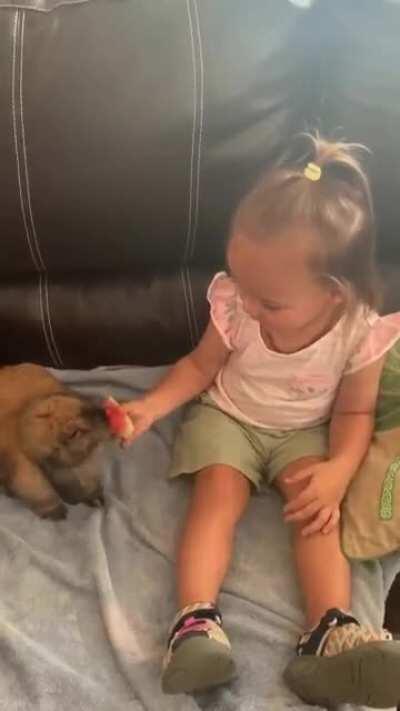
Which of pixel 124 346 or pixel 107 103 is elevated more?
pixel 107 103

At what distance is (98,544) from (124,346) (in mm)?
349

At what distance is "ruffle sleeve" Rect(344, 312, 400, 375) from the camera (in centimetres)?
120

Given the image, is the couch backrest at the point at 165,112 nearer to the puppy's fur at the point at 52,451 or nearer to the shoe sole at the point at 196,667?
the puppy's fur at the point at 52,451

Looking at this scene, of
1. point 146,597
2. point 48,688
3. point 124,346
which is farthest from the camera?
point 124,346

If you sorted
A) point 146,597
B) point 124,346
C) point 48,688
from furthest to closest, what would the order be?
point 124,346 → point 146,597 → point 48,688

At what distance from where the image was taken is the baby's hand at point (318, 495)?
3.80 feet

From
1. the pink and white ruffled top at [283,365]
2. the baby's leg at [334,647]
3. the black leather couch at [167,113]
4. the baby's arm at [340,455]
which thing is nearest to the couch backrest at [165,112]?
the black leather couch at [167,113]

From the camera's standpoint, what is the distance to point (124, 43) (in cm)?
117

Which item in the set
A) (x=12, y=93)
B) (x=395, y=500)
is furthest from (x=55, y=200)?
(x=395, y=500)

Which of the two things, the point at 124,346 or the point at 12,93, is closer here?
the point at 12,93

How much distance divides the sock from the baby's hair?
14.7 inches

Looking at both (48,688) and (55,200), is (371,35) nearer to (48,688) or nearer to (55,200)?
(55,200)

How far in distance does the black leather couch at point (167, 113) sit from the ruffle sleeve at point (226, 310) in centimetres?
9

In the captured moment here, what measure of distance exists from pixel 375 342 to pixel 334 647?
385 millimetres
